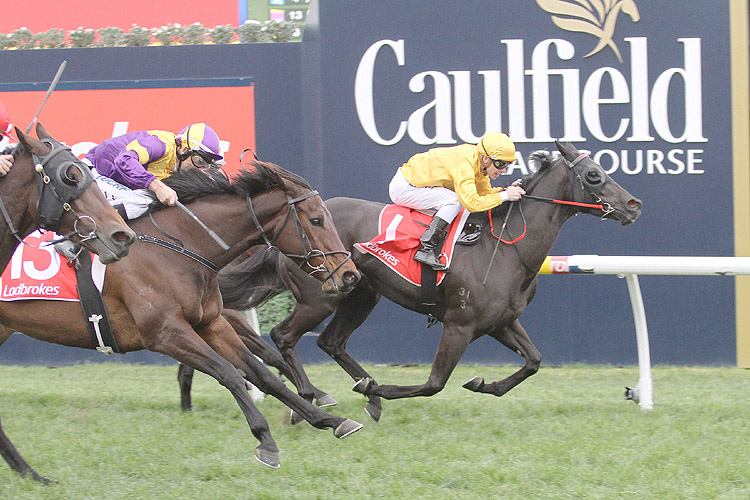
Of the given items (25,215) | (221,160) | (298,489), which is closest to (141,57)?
(221,160)

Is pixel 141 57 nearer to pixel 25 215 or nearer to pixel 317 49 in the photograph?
pixel 317 49

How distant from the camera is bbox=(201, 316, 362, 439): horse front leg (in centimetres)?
418

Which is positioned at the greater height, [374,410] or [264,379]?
[264,379]

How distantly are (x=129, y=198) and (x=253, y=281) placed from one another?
1.47 m

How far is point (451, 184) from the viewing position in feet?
18.6

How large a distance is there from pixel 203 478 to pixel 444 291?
1959 mm

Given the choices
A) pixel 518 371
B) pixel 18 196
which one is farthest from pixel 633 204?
pixel 18 196

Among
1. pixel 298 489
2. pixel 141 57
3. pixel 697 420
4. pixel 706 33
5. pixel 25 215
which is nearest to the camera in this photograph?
pixel 25 215

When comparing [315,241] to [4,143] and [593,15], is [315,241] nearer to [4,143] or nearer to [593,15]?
[4,143]

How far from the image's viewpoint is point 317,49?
7930 millimetres

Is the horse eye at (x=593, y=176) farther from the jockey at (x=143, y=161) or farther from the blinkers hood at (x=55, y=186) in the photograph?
the blinkers hood at (x=55, y=186)

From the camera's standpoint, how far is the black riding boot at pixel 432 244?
5.42 m

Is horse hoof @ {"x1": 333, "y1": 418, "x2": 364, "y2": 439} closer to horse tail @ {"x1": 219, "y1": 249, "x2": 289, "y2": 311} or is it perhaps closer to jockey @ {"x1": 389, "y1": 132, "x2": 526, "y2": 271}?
jockey @ {"x1": 389, "y1": 132, "x2": 526, "y2": 271}

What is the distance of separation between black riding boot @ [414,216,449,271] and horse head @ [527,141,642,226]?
745 millimetres
